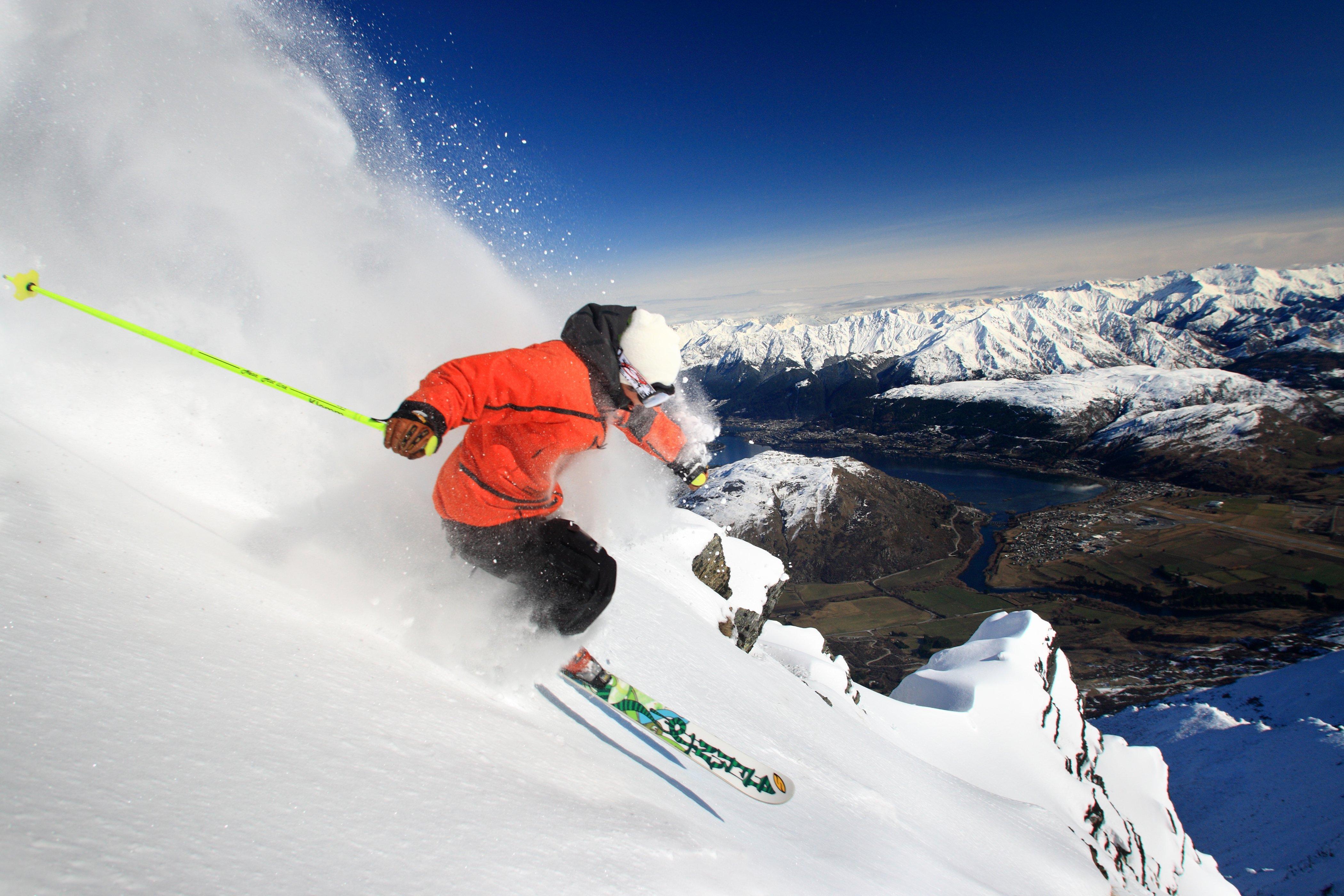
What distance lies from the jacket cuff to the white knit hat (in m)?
1.49

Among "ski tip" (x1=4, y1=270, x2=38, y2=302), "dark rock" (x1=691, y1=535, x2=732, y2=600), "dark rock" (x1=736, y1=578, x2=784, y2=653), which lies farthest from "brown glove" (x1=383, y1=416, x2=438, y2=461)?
"dark rock" (x1=691, y1=535, x2=732, y2=600)

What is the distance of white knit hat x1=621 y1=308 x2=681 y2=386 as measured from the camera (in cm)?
432

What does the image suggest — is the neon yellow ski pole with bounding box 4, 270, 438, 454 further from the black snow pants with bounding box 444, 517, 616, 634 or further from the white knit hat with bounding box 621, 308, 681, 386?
the white knit hat with bounding box 621, 308, 681, 386

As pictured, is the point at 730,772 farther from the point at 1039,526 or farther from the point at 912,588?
the point at 1039,526

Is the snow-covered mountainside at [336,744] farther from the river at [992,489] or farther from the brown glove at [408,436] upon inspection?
the river at [992,489]

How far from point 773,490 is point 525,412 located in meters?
155

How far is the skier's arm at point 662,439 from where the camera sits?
513 cm

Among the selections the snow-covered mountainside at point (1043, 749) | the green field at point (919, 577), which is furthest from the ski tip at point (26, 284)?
the green field at point (919, 577)

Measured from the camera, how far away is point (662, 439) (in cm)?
538

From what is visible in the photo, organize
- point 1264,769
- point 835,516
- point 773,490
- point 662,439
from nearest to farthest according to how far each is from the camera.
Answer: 1. point 662,439
2. point 1264,769
3. point 835,516
4. point 773,490

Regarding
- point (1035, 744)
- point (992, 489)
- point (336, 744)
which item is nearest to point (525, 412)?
point (336, 744)

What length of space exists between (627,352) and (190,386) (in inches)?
226

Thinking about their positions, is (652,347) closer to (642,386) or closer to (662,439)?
(642,386)

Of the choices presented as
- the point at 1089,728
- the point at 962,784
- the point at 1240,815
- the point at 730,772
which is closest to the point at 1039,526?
the point at 1240,815
